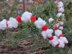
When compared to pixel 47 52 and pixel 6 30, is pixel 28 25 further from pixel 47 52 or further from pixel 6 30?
pixel 47 52

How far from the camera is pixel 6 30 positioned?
217 cm

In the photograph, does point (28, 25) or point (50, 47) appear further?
point (50, 47)

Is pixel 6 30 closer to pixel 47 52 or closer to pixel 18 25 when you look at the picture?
pixel 18 25

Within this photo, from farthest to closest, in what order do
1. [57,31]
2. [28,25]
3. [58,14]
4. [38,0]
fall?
[38,0]
[58,14]
[57,31]
[28,25]

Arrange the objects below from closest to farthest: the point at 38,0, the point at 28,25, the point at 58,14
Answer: the point at 28,25 → the point at 58,14 → the point at 38,0

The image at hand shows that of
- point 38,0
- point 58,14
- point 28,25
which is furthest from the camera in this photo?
point 38,0

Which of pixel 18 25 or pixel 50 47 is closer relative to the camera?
pixel 18 25

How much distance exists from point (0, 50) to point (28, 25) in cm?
33

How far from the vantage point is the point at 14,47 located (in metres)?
2.20

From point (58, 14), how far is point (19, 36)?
25.0 inches

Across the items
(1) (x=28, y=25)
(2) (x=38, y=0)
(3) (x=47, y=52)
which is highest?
(2) (x=38, y=0)

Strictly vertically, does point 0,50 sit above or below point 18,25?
below

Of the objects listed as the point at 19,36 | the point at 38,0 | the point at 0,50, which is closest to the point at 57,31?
the point at 19,36

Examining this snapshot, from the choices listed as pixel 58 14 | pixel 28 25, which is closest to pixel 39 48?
pixel 28 25
